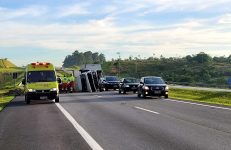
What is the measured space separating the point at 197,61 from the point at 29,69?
99438 millimetres

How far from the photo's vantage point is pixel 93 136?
11.2 meters

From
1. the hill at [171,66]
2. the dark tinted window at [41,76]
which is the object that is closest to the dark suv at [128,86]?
the dark tinted window at [41,76]

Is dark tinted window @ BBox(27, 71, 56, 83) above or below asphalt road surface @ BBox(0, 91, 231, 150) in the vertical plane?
above

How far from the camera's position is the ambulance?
25375mm

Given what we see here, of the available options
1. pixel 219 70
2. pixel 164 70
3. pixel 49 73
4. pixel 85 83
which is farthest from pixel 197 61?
pixel 49 73

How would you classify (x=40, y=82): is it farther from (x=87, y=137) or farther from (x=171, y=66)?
(x=171, y=66)

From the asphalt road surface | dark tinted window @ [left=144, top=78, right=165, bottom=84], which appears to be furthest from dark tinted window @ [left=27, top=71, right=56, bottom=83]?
the asphalt road surface

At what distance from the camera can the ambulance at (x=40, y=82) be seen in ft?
83.3

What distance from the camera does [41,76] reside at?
85.8 feet

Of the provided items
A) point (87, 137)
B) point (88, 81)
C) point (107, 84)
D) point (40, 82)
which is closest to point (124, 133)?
point (87, 137)

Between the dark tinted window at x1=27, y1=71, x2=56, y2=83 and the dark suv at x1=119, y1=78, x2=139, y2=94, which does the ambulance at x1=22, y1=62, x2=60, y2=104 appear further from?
the dark suv at x1=119, y1=78, x2=139, y2=94

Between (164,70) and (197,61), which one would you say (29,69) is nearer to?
(164,70)

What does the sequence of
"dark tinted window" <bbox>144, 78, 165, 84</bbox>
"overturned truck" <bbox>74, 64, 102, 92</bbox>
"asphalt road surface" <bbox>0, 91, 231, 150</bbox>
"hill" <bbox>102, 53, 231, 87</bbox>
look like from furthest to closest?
"hill" <bbox>102, 53, 231, 87</bbox>
"overturned truck" <bbox>74, 64, 102, 92</bbox>
"dark tinted window" <bbox>144, 78, 165, 84</bbox>
"asphalt road surface" <bbox>0, 91, 231, 150</bbox>

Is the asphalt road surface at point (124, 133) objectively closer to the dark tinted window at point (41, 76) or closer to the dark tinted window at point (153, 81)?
Result: the dark tinted window at point (41, 76)
